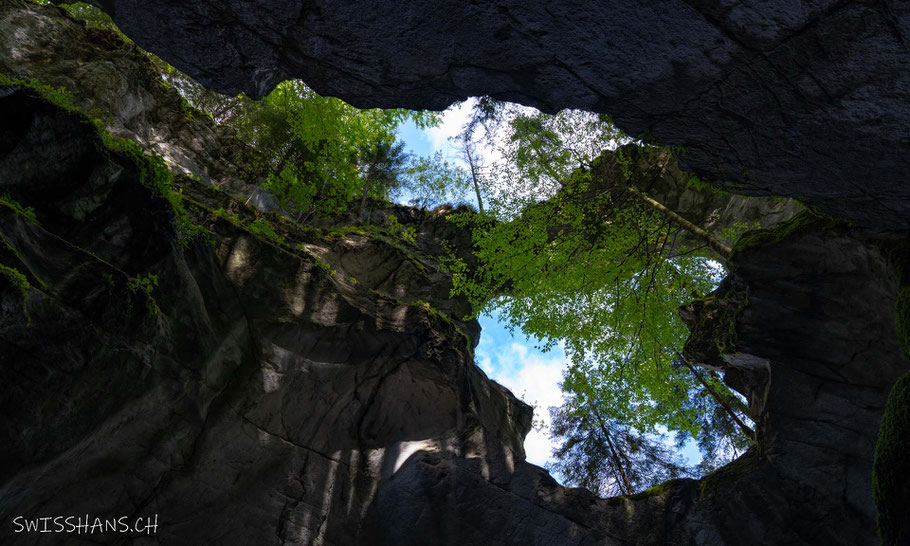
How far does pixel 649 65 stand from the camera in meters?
4.39

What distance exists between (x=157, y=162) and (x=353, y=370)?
212 inches

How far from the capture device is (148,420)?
22.3 feet

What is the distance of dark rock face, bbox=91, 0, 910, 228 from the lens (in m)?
3.73

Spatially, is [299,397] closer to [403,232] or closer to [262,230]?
[262,230]

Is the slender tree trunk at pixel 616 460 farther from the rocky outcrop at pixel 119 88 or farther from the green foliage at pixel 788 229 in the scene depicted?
the rocky outcrop at pixel 119 88

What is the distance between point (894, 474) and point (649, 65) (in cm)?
463

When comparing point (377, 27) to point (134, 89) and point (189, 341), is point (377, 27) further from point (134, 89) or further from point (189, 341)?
point (134, 89)

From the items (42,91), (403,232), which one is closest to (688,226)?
(42,91)

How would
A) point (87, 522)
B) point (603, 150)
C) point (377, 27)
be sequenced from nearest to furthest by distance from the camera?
1. point (377, 27)
2. point (87, 522)
3. point (603, 150)

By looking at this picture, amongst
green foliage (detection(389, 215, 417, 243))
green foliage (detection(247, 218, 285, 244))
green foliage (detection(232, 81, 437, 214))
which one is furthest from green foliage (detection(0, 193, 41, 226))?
green foliage (detection(389, 215, 417, 243))

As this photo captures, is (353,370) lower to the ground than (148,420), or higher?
higher

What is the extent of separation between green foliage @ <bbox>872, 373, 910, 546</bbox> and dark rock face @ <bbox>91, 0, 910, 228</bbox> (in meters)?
2.58

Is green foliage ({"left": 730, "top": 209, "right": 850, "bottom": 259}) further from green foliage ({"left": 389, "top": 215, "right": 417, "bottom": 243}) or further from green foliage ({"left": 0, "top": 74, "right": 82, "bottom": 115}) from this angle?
green foliage ({"left": 389, "top": 215, "right": 417, "bottom": 243})

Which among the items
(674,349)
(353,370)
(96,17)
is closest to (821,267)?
(674,349)
